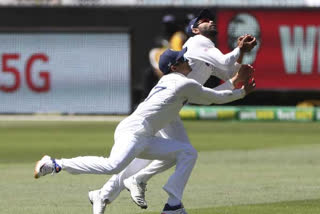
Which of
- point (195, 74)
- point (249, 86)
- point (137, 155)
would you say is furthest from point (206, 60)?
point (137, 155)

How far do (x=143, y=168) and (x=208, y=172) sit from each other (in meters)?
4.13

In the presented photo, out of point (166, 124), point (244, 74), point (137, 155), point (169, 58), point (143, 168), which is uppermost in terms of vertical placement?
point (169, 58)

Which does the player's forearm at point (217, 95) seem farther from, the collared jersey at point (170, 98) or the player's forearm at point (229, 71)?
the player's forearm at point (229, 71)

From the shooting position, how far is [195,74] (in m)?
10.0

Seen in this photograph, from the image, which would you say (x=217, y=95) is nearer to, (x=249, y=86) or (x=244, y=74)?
(x=249, y=86)

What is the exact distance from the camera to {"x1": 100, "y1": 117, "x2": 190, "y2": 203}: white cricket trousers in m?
9.34

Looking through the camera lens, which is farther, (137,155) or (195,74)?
(195,74)

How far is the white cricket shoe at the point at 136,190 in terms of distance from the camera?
384 inches

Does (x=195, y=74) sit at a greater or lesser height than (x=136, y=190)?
greater

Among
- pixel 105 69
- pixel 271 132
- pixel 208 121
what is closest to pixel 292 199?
pixel 271 132

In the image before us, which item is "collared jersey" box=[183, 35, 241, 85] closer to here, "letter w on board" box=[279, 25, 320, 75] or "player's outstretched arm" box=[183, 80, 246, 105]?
"player's outstretched arm" box=[183, 80, 246, 105]

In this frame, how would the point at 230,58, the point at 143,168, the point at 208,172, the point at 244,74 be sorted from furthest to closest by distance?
the point at 208,172 → the point at 143,168 → the point at 230,58 → the point at 244,74

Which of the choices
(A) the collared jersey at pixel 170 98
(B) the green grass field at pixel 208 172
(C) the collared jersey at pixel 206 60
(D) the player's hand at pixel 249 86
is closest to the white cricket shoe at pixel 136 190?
(B) the green grass field at pixel 208 172

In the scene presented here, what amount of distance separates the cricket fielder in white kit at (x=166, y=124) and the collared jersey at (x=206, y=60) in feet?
1.88
